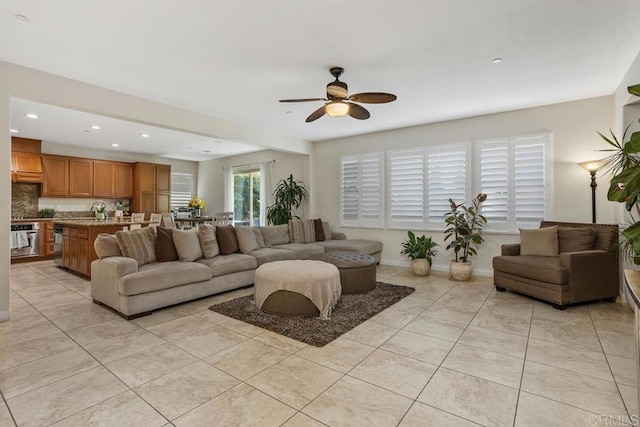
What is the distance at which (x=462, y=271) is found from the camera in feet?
16.1

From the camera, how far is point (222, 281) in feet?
13.8

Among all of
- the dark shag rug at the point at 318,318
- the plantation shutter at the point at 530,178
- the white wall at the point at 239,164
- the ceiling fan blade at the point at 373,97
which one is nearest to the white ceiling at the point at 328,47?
the ceiling fan blade at the point at 373,97

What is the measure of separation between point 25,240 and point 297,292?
6650 mm

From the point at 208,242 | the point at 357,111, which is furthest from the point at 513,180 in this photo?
A: the point at 208,242

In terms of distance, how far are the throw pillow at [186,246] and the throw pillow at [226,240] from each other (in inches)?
15.0

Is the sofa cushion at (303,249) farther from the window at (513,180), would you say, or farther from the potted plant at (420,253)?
the window at (513,180)

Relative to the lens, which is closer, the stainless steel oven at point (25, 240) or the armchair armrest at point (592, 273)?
the armchair armrest at point (592, 273)

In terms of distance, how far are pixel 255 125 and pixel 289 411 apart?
4953 millimetres

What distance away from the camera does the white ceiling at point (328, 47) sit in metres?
2.41

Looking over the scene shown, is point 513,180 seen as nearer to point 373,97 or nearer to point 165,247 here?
point 373,97

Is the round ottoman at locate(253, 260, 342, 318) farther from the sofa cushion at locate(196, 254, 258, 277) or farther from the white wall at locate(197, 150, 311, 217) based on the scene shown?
the white wall at locate(197, 150, 311, 217)

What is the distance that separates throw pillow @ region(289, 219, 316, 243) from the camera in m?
6.20

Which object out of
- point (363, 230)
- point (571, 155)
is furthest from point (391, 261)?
point (571, 155)

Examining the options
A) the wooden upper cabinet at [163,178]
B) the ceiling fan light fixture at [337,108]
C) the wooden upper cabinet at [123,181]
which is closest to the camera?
the ceiling fan light fixture at [337,108]
